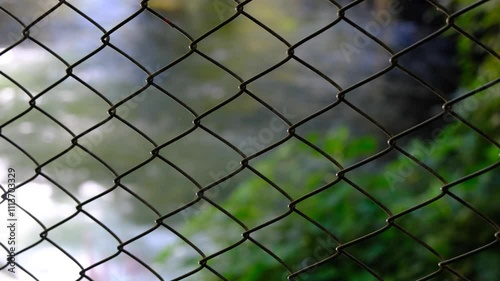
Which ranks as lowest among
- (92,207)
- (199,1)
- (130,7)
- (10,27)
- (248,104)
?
(92,207)

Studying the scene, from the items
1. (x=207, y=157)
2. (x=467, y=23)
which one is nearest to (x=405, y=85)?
(x=207, y=157)

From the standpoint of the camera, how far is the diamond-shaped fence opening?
967mm

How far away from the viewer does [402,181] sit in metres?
2.15

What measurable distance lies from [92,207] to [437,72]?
6.74ft

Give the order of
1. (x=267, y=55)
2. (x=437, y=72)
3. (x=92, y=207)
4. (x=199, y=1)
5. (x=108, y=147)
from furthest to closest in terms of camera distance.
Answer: (x=199, y=1) → (x=267, y=55) → (x=437, y=72) → (x=108, y=147) → (x=92, y=207)

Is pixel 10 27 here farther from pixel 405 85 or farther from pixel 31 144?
pixel 405 85

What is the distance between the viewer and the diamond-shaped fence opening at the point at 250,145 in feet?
3.17
